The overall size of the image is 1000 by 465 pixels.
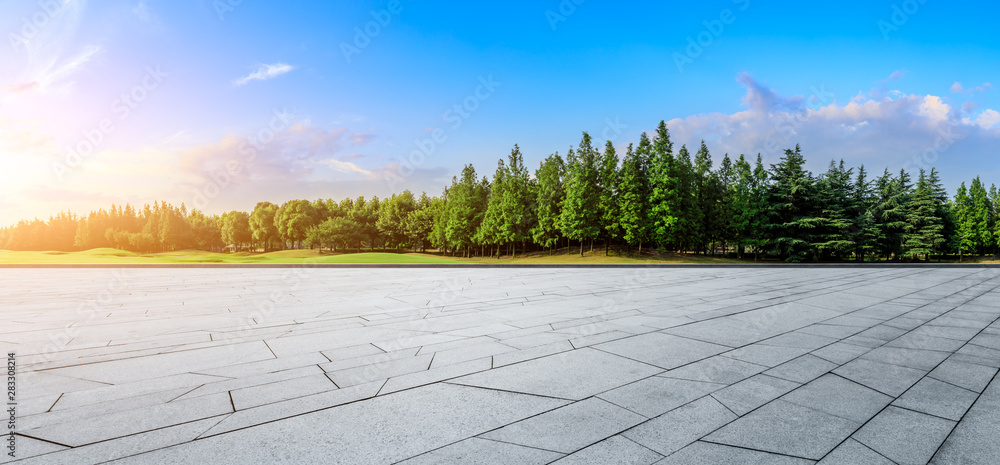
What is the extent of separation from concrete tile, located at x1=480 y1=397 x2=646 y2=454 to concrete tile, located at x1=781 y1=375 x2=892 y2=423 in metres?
1.75

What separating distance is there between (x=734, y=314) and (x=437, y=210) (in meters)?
59.6

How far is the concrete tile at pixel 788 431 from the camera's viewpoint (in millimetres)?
2928

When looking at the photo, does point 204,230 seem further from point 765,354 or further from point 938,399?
point 938,399

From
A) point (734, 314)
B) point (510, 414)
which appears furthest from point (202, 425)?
point (734, 314)

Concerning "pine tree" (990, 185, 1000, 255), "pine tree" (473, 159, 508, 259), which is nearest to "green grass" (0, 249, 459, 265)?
"pine tree" (473, 159, 508, 259)

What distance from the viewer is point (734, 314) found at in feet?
27.4

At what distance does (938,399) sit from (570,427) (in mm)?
3717

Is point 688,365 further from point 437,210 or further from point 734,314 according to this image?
point 437,210

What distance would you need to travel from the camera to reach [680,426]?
128 inches

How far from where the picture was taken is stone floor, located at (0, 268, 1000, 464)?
2.92 metres

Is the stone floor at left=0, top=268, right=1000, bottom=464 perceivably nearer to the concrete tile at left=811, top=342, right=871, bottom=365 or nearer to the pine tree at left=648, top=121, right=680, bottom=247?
the concrete tile at left=811, top=342, right=871, bottom=365

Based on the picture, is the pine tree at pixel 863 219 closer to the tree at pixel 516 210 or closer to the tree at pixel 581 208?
the tree at pixel 581 208

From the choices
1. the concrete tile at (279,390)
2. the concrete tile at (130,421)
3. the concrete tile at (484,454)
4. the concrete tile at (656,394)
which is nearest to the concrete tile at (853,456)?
the concrete tile at (656,394)

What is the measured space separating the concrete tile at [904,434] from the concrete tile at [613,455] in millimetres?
1697
